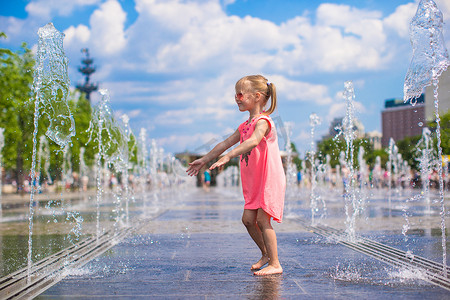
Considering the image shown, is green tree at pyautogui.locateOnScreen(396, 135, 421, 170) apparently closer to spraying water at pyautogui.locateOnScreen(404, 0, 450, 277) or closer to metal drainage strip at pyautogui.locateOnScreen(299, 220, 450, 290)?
metal drainage strip at pyautogui.locateOnScreen(299, 220, 450, 290)

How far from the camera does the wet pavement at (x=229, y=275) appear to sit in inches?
162

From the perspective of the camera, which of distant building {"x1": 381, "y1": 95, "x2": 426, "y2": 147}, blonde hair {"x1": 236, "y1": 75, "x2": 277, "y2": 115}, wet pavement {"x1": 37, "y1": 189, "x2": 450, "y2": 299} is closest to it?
wet pavement {"x1": 37, "y1": 189, "x2": 450, "y2": 299}

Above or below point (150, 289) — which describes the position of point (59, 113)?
above

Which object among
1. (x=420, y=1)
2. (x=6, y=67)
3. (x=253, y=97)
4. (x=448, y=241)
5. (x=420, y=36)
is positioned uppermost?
(x=6, y=67)

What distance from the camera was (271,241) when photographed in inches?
190

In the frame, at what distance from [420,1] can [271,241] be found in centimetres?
332

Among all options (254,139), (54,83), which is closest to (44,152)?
(54,83)

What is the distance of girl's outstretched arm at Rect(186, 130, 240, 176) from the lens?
441cm

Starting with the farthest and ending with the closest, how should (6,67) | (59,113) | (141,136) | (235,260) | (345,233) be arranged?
1. (6,67)
2. (141,136)
3. (345,233)
4. (59,113)
5. (235,260)

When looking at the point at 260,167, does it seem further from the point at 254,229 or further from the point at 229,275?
the point at 229,275

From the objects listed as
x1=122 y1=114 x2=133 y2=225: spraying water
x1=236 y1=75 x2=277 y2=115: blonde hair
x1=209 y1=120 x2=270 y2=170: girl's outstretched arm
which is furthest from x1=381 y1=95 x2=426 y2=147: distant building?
x1=209 y1=120 x2=270 y2=170: girl's outstretched arm

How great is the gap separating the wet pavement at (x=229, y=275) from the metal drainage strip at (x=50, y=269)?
0.13m

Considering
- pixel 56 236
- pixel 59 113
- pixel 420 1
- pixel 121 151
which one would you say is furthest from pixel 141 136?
pixel 420 1

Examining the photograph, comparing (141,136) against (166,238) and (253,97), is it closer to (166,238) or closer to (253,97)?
(166,238)
